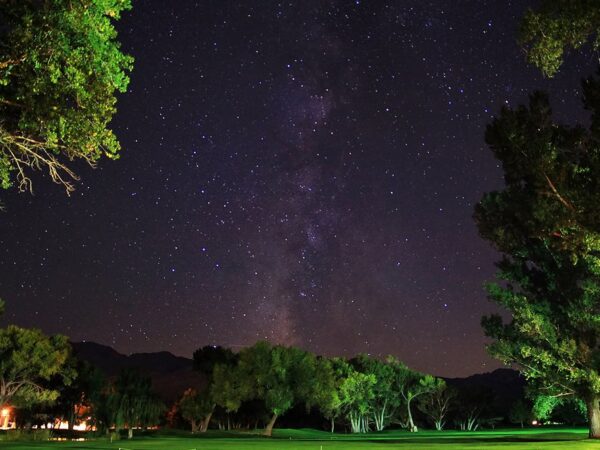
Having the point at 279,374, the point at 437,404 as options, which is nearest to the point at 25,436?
the point at 279,374

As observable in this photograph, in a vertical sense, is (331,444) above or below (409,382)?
below

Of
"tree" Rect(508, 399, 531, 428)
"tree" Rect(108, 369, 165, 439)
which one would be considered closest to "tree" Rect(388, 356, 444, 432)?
"tree" Rect(508, 399, 531, 428)

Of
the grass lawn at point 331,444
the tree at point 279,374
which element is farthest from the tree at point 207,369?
the grass lawn at point 331,444

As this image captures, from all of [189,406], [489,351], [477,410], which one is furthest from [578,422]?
[489,351]

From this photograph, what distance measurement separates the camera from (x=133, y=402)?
7869 centimetres

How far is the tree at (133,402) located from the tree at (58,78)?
221ft

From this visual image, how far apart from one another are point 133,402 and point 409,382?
5833cm

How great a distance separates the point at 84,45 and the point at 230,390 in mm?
67728

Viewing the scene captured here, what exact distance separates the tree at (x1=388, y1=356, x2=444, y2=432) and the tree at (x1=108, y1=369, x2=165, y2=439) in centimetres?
4872

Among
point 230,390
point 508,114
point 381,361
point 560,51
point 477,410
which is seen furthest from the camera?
point 477,410

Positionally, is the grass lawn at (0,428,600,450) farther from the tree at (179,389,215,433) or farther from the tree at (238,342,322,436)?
the tree at (179,389,215,433)

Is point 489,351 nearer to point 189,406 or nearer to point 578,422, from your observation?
point 189,406

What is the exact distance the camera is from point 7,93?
43.0 feet

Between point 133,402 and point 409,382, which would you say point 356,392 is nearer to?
point 409,382
